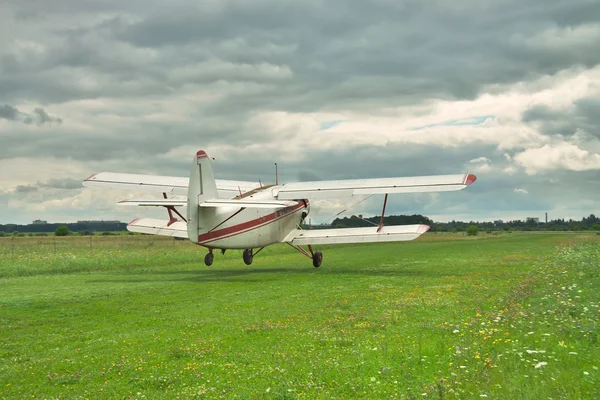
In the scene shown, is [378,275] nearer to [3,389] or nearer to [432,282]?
[432,282]

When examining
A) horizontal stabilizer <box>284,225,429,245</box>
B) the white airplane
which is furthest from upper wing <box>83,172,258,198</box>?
horizontal stabilizer <box>284,225,429,245</box>

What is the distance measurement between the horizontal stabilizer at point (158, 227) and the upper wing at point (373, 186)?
5.02 metres

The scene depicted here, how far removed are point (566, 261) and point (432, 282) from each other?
1076 centimetres

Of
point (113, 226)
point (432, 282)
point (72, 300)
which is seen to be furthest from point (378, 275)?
point (113, 226)

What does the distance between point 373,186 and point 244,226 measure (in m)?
6.22

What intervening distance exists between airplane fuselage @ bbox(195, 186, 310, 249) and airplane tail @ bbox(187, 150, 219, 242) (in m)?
0.27

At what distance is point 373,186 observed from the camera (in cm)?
2380

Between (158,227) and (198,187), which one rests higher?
(198,187)

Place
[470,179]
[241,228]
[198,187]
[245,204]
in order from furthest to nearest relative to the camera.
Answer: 1. [470,179]
2. [241,228]
3. [198,187]
4. [245,204]

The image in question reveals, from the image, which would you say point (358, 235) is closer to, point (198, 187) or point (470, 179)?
point (470, 179)

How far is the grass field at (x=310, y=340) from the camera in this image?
7062mm

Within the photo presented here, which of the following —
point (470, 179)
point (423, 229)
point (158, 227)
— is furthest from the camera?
point (158, 227)

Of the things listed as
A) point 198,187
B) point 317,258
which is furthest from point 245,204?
point 317,258

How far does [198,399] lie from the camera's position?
674cm
